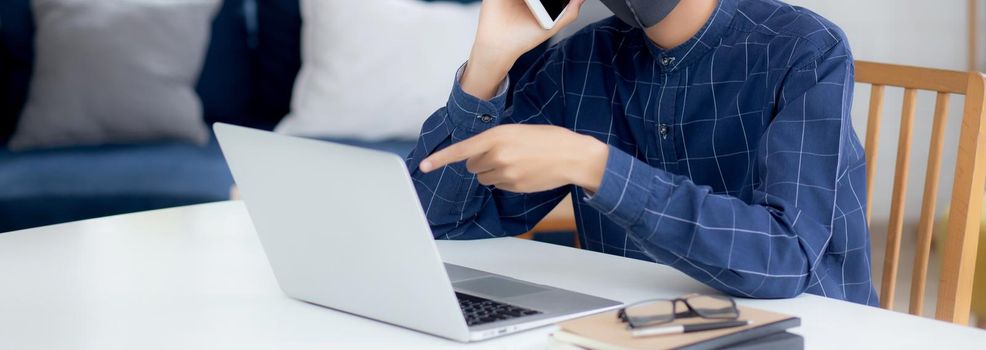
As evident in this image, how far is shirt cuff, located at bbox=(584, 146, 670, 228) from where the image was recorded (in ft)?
3.14

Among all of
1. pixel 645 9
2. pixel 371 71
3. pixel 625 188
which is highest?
pixel 645 9

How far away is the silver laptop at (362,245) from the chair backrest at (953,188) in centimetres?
45

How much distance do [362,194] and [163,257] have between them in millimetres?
449

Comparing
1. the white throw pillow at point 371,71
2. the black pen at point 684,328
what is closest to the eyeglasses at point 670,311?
the black pen at point 684,328

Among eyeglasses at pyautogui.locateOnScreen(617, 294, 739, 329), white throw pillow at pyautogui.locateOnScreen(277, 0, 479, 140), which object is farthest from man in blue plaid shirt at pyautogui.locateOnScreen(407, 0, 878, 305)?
white throw pillow at pyautogui.locateOnScreen(277, 0, 479, 140)

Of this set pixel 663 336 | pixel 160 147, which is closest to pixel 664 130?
pixel 663 336

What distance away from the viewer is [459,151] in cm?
92

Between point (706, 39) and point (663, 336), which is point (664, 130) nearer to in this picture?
point (706, 39)

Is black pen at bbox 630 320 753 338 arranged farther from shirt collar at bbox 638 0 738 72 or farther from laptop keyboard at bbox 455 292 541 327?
shirt collar at bbox 638 0 738 72

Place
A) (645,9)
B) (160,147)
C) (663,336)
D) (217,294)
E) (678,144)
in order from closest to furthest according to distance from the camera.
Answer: (663,336) → (217,294) → (645,9) → (678,144) → (160,147)

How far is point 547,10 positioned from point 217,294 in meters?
0.49

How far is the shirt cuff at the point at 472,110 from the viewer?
126 cm

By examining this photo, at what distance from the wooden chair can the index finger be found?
56 centimetres

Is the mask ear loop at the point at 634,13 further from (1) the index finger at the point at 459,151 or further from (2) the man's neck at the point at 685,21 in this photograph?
(1) the index finger at the point at 459,151
